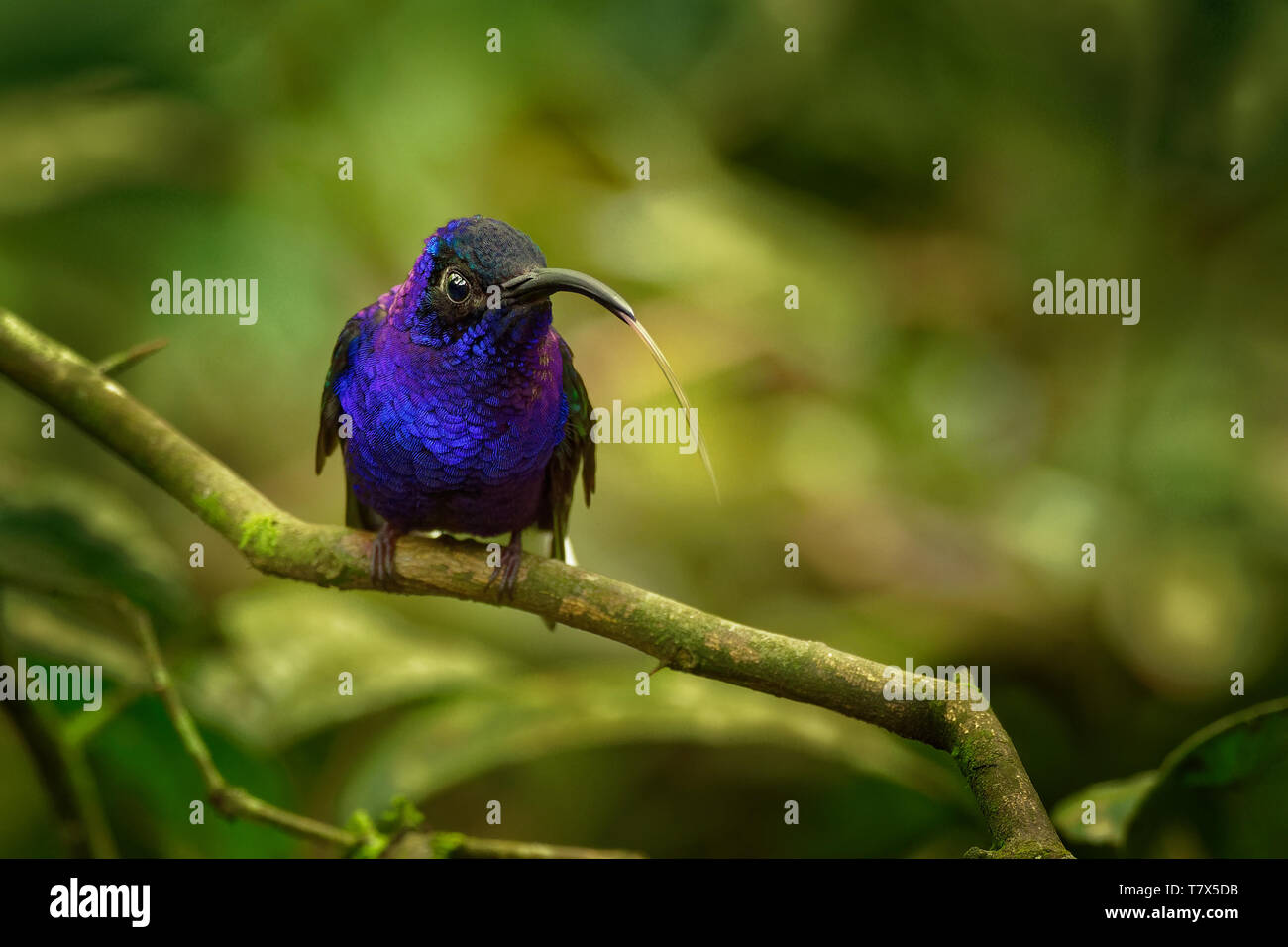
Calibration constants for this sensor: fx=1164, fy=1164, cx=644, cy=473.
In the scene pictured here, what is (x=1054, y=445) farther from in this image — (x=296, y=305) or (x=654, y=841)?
(x=296, y=305)

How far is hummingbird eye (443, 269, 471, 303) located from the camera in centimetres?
244

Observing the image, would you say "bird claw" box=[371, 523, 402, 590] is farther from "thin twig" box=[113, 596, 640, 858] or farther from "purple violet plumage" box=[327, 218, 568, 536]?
"thin twig" box=[113, 596, 640, 858]

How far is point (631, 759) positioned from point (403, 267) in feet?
7.21

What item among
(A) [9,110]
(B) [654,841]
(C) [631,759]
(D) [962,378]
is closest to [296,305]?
(A) [9,110]

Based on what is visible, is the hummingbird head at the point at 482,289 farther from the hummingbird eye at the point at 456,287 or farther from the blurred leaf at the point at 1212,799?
the blurred leaf at the point at 1212,799

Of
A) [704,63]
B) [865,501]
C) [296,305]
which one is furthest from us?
[704,63]

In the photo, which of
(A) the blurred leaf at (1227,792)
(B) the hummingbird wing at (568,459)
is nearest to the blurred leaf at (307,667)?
(B) the hummingbird wing at (568,459)

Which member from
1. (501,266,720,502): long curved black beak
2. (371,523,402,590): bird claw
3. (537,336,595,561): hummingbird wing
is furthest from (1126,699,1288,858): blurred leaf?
(371,523,402,590): bird claw

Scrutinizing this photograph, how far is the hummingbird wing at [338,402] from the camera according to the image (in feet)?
9.18

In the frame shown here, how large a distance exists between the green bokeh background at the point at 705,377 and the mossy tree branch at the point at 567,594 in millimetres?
756

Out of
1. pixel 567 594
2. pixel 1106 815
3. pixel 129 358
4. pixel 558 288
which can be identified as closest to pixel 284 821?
pixel 567 594

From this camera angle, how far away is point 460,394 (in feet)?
8.32

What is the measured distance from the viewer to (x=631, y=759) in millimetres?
4430

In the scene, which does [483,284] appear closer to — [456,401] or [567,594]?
[456,401]
